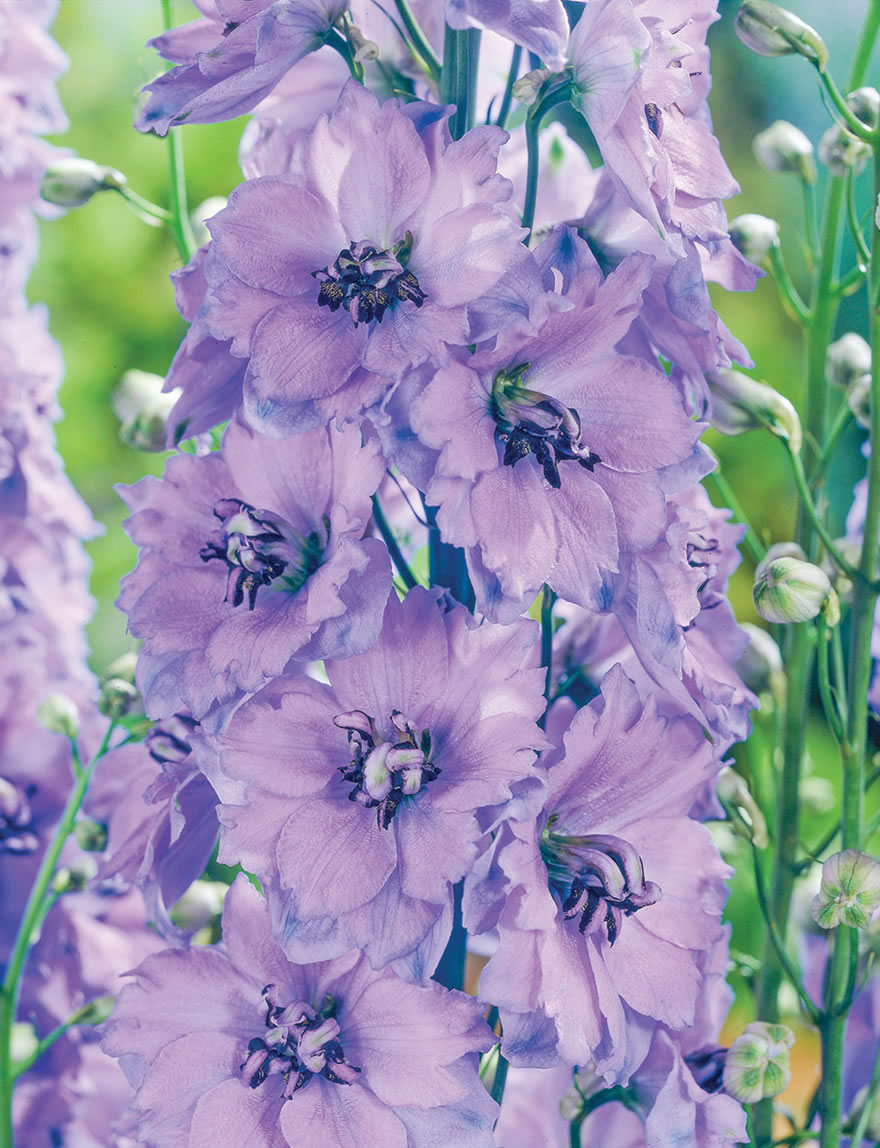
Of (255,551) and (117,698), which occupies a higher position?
(255,551)

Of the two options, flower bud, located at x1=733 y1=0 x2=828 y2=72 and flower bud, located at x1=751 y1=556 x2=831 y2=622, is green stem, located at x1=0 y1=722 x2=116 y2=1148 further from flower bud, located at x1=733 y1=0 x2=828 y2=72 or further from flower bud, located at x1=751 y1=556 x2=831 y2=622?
flower bud, located at x1=733 y1=0 x2=828 y2=72

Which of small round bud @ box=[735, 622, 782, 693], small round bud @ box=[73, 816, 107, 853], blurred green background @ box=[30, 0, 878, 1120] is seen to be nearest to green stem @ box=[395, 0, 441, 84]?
small round bud @ box=[735, 622, 782, 693]

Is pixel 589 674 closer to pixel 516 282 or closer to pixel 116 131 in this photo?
pixel 516 282

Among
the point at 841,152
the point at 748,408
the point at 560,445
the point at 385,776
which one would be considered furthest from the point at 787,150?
the point at 385,776

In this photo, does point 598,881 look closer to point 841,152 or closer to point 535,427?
point 535,427

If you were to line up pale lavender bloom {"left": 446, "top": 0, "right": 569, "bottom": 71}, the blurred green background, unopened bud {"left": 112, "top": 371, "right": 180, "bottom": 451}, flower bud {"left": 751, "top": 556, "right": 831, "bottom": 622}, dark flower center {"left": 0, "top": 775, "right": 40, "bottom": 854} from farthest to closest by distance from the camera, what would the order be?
the blurred green background
dark flower center {"left": 0, "top": 775, "right": 40, "bottom": 854}
unopened bud {"left": 112, "top": 371, "right": 180, "bottom": 451}
flower bud {"left": 751, "top": 556, "right": 831, "bottom": 622}
pale lavender bloom {"left": 446, "top": 0, "right": 569, "bottom": 71}

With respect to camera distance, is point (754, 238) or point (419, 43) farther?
point (754, 238)

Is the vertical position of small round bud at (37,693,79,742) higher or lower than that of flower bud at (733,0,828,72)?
lower
